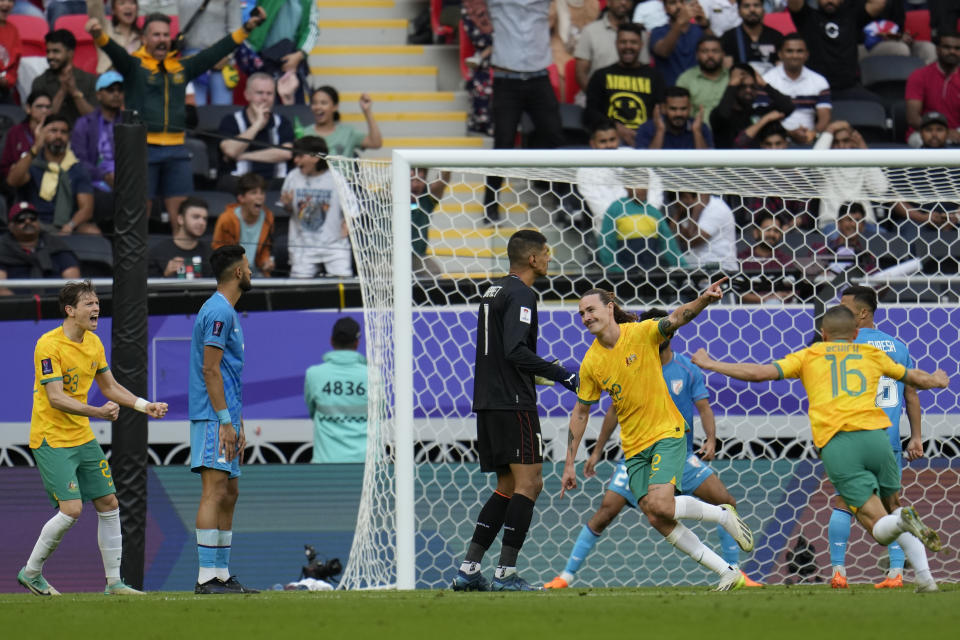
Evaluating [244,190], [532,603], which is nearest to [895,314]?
[532,603]

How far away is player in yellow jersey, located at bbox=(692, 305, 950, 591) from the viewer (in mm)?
7527

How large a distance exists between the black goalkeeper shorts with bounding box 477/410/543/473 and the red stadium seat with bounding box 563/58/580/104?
6.77 metres

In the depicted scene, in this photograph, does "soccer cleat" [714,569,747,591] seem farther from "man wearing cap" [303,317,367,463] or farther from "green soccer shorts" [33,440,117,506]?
"man wearing cap" [303,317,367,463]

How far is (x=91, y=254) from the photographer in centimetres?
1134

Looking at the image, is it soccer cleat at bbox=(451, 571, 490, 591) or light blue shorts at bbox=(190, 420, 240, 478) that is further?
soccer cleat at bbox=(451, 571, 490, 591)

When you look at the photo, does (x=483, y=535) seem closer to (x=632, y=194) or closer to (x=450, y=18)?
(x=632, y=194)

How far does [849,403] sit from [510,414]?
1.84m

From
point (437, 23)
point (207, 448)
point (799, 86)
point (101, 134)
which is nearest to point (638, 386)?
point (207, 448)

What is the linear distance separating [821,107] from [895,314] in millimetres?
3968

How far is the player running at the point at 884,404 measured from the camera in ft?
27.3

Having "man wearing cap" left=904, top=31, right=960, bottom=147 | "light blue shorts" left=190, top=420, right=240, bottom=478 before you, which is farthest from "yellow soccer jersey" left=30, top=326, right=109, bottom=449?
"man wearing cap" left=904, top=31, right=960, bottom=147

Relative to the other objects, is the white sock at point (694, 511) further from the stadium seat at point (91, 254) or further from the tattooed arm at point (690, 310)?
the stadium seat at point (91, 254)

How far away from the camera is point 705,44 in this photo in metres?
13.3

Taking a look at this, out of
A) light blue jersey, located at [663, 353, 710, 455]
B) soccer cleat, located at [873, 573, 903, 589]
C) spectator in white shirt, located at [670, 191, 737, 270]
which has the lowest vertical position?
soccer cleat, located at [873, 573, 903, 589]
